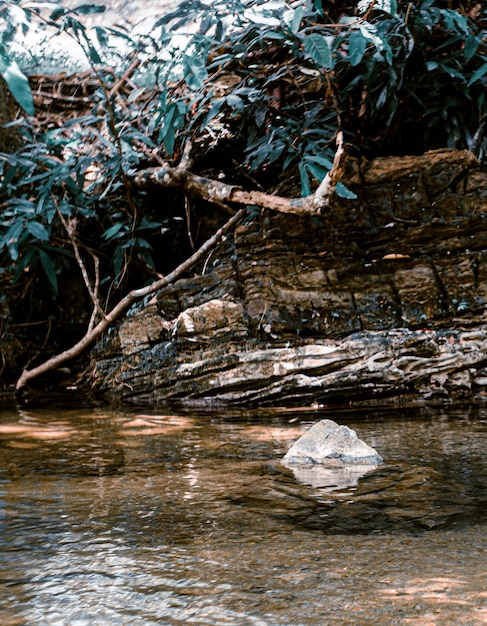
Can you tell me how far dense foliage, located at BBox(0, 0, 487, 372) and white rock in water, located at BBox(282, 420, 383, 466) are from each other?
1.48 m

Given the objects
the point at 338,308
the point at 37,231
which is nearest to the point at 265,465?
the point at 338,308

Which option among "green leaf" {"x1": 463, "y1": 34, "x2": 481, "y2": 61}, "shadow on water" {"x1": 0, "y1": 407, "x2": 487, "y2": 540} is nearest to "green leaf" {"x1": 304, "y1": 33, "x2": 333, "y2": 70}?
"green leaf" {"x1": 463, "y1": 34, "x2": 481, "y2": 61}

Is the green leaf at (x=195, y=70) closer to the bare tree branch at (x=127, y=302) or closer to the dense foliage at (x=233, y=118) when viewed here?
the dense foliage at (x=233, y=118)

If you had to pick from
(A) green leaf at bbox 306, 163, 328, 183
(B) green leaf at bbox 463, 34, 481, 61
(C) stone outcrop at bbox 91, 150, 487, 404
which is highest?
(B) green leaf at bbox 463, 34, 481, 61

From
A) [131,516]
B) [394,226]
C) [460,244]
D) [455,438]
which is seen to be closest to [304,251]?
[394,226]

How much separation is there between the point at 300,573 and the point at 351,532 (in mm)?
236

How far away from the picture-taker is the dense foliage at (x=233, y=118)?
3182 mm

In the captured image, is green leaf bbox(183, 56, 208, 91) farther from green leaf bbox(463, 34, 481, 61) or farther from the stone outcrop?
green leaf bbox(463, 34, 481, 61)

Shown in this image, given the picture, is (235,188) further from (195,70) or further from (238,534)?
(238,534)

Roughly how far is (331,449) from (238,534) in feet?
2.18

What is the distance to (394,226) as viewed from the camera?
3.46 meters

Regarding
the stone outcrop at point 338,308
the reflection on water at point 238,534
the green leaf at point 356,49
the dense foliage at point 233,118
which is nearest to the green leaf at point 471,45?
the dense foliage at point 233,118

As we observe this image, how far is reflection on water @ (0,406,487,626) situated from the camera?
85cm

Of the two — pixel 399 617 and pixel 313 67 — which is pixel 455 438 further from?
pixel 313 67
